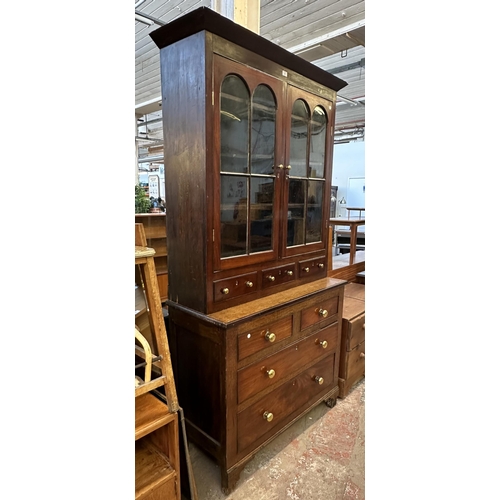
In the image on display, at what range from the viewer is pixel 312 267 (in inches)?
77.5

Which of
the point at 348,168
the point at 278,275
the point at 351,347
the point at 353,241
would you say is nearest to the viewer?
the point at 278,275

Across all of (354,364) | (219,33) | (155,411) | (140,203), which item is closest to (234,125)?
(219,33)

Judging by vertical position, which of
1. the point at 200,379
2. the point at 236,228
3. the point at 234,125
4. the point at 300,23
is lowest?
the point at 200,379

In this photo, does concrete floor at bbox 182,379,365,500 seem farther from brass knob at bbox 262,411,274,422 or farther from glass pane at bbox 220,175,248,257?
glass pane at bbox 220,175,248,257

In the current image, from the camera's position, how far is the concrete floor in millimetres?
1502

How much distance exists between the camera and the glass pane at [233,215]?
1.45 m

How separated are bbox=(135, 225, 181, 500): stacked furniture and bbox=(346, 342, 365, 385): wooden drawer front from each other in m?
1.32

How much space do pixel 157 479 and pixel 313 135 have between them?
5.61ft

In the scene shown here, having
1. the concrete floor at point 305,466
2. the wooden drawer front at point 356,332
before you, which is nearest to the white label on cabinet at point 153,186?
the wooden drawer front at point 356,332

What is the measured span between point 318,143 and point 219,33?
83 cm

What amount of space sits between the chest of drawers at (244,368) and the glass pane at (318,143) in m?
0.67

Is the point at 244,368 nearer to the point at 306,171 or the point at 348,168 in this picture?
the point at 306,171
